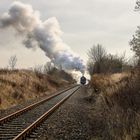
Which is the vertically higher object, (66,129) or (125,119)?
(125,119)

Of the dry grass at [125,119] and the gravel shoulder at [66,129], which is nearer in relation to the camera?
the dry grass at [125,119]

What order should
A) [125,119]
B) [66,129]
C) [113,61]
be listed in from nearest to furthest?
[125,119] < [66,129] < [113,61]

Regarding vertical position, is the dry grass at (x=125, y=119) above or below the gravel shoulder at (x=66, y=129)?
above

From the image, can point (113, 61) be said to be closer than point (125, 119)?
No

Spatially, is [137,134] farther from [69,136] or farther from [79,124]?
[79,124]

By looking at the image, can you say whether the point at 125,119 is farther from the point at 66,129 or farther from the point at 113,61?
the point at 113,61

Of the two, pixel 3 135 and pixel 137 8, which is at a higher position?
pixel 137 8

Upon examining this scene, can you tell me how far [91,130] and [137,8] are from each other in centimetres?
660

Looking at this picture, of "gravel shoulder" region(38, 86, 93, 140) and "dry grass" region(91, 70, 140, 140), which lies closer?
"dry grass" region(91, 70, 140, 140)

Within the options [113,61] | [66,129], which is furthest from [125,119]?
[113,61]

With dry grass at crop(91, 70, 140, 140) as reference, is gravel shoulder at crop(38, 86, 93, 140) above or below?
below

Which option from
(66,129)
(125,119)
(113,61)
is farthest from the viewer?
(113,61)

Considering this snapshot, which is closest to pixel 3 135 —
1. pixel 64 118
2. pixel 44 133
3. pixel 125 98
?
pixel 44 133

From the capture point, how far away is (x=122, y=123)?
38.7ft
